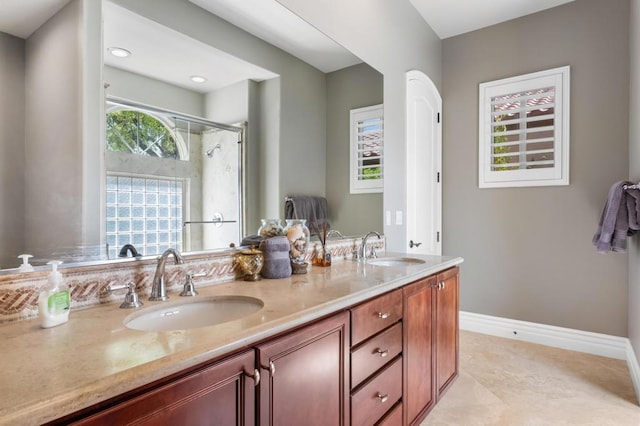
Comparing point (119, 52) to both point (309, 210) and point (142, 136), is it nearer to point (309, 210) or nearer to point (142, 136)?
point (142, 136)

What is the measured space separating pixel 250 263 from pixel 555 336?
292 centimetres

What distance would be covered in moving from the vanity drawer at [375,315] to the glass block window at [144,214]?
0.73 m

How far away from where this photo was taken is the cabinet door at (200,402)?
2.17 ft

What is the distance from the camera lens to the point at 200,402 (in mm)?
775

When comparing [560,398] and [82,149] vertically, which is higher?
[82,149]

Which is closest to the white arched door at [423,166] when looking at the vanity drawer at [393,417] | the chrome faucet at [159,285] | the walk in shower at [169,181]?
the vanity drawer at [393,417]

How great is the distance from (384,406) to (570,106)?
2.88m

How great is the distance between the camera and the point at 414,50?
3.06m

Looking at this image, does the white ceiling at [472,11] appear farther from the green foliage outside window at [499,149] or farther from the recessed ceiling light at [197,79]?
the recessed ceiling light at [197,79]

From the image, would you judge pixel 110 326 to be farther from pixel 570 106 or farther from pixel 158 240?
pixel 570 106

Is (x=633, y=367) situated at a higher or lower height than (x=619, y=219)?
lower

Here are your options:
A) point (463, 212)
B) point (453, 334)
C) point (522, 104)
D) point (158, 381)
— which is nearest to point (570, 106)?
point (522, 104)

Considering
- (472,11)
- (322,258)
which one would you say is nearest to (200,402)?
(322,258)

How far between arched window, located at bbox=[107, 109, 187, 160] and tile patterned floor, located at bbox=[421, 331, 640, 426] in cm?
192
